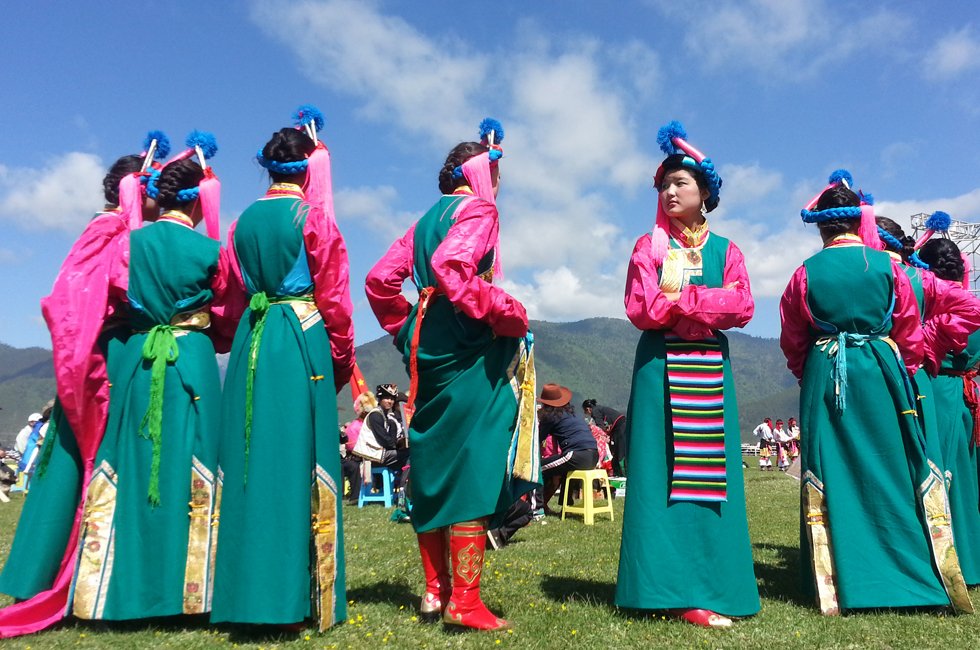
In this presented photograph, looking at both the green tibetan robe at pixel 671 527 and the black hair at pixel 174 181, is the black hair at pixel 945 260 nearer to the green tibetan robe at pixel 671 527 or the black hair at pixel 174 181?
the green tibetan robe at pixel 671 527

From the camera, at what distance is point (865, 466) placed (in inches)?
163

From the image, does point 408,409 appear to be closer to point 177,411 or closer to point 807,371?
point 177,411

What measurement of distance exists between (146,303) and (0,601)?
2.15 meters

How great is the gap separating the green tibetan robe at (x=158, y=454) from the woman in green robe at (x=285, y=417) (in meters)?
0.26

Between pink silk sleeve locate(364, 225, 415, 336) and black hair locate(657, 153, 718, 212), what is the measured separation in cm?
152

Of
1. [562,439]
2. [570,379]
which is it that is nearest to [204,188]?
[562,439]

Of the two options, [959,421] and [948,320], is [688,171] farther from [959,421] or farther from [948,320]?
[959,421]

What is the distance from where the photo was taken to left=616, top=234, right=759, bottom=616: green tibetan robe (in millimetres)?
3758

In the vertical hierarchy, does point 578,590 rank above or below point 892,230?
below

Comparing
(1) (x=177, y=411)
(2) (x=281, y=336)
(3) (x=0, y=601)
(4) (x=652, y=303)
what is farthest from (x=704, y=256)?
(3) (x=0, y=601)

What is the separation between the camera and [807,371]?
446 centimetres

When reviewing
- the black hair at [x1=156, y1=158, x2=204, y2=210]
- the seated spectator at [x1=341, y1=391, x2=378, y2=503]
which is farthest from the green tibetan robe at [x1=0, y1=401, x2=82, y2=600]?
the seated spectator at [x1=341, y1=391, x2=378, y2=503]

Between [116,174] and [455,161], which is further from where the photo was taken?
[116,174]

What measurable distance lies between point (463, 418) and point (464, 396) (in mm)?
113
